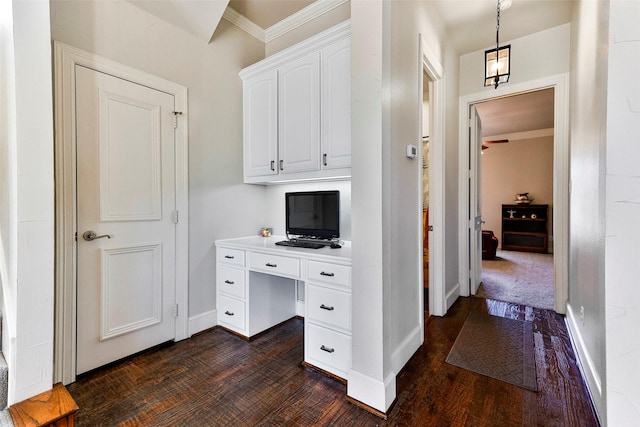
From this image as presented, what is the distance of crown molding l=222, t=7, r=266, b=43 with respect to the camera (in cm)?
268

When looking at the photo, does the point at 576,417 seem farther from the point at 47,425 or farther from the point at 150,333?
the point at 150,333

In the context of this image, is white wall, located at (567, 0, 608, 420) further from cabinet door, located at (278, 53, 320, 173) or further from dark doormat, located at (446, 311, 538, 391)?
cabinet door, located at (278, 53, 320, 173)

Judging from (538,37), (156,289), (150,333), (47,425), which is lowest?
(150,333)

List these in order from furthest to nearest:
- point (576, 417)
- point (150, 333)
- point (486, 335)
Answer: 1. point (486, 335)
2. point (150, 333)
3. point (576, 417)

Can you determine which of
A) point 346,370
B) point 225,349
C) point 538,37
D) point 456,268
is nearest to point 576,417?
point 346,370

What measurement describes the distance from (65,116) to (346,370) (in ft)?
7.83

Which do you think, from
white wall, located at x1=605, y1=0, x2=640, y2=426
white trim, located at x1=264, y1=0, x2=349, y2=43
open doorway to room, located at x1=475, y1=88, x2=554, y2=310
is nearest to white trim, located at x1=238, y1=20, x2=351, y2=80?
white trim, located at x1=264, y1=0, x2=349, y2=43

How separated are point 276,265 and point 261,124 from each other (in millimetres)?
1348

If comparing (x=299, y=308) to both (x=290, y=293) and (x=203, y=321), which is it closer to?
(x=290, y=293)

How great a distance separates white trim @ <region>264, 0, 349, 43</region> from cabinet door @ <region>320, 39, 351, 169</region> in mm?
796

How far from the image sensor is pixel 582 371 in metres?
1.91

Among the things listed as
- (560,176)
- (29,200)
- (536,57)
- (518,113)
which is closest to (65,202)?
(29,200)

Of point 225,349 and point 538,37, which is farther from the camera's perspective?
point 538,37

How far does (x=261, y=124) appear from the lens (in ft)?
8.92
